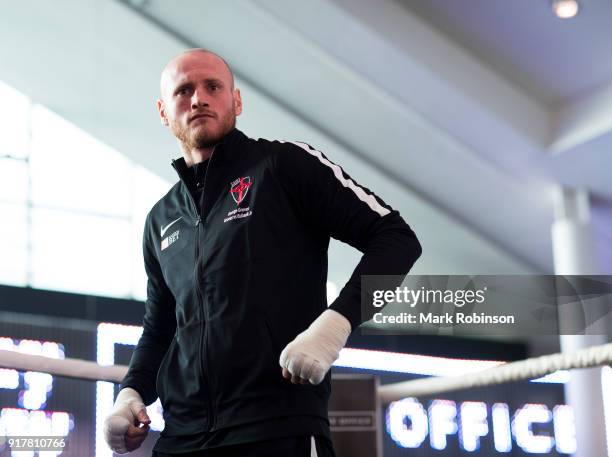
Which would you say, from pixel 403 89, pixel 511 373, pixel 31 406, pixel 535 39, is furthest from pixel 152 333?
pixel 31 406

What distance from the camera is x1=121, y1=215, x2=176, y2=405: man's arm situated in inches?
65.4

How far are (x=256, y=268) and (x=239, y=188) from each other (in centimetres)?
17

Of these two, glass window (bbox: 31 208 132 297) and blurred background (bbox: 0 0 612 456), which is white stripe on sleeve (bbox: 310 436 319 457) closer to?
blurred background (bbox: 0 0 612 456)

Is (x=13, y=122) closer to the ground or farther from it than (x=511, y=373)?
farther from it

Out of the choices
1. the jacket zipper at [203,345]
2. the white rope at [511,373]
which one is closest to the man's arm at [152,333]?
the jacket zipper at [203,345]

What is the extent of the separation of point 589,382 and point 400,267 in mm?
Result: 5538

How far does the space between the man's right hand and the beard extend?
473 millimetres

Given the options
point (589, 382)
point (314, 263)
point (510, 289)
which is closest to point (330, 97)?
point (589, 382)

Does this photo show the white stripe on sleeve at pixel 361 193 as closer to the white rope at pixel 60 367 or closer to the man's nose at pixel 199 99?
the man's nose at pixel 199 99

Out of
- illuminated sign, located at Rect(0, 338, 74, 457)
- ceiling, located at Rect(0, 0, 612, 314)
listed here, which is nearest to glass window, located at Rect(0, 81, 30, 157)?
ceiling, located at Rect(0, 0, 612, 314)

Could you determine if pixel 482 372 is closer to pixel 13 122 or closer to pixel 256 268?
pixel 256 268

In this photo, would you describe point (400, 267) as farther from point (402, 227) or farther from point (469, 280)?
point (469, 280)

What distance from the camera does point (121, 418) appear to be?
154cm

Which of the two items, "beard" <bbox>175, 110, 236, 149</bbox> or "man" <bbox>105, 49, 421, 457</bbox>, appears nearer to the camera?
"man" <bbox>105, 49, 421, 457</bbox>
